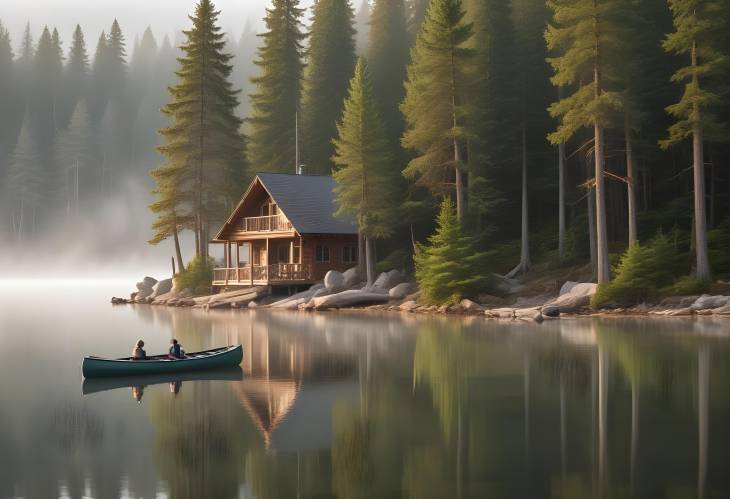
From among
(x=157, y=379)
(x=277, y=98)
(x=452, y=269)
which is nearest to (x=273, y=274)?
(x=452, y=269)

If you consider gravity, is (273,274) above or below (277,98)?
below

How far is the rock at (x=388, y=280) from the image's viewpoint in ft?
159

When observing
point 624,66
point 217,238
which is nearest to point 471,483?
point 624,66

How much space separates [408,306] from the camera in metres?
43.5

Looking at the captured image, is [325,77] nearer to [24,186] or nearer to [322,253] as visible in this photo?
[322,253]

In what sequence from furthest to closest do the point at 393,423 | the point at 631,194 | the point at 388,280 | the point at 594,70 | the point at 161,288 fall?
the point at 161,288 < the point at 388,280 < the point at 631,194 < the point at 594,70 < the point at 393,423

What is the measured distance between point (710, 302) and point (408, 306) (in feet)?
48.8

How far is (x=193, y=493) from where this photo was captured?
1018 cm

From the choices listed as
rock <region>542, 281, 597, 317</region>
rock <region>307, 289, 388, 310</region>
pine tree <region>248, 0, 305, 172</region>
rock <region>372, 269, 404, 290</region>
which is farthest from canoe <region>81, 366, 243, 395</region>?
pine tree <region>248, 0, 305, 172</region>

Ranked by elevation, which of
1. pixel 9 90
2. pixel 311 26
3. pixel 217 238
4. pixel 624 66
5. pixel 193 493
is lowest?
pixel 193 493

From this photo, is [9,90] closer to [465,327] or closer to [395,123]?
[395,123]

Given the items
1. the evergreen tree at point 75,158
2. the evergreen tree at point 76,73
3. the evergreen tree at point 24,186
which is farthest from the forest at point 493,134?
the evergreen tree at point 76,73

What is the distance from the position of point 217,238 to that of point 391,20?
3191 cm

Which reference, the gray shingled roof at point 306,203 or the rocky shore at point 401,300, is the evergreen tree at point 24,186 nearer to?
the rocky shore at point 401,300
